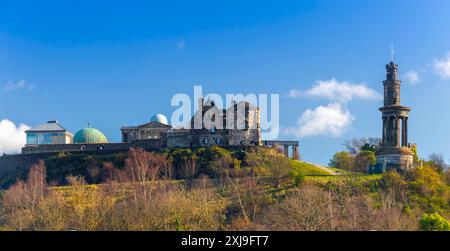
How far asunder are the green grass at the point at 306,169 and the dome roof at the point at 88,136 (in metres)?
30.6

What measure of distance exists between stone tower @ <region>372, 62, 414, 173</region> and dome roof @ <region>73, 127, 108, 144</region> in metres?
41.9

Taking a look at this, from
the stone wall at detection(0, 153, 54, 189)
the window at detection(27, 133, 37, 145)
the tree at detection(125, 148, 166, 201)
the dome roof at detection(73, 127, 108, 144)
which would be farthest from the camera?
the window at detection(27, 133, 37, 145)

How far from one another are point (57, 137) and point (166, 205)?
173 ft

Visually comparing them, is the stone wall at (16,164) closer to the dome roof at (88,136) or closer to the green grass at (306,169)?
the dome roof at (88,136)

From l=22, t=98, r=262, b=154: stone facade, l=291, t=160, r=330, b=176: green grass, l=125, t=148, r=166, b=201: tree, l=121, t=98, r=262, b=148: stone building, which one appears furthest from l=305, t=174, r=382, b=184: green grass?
l=125, t=148, r=166, b=201: tree

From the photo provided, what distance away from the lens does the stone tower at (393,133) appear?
85.8 metres

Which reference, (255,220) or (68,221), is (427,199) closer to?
(255,220)

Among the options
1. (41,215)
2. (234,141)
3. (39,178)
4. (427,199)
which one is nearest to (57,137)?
(39,178)

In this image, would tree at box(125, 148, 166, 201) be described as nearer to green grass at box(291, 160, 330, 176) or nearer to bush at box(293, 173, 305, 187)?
bush at box(293, 173, 305, 187)

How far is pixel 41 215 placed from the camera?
200 ft

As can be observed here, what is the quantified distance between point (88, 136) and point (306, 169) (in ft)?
112

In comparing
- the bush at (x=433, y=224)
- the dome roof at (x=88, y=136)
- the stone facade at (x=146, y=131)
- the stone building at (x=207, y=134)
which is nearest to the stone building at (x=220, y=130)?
the stone building at (x=207, y=134)

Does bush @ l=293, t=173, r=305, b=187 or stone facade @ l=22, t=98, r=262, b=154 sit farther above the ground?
stone facade @ l=22, t=98, r=262, b=154

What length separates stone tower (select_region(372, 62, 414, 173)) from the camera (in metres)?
85.8
